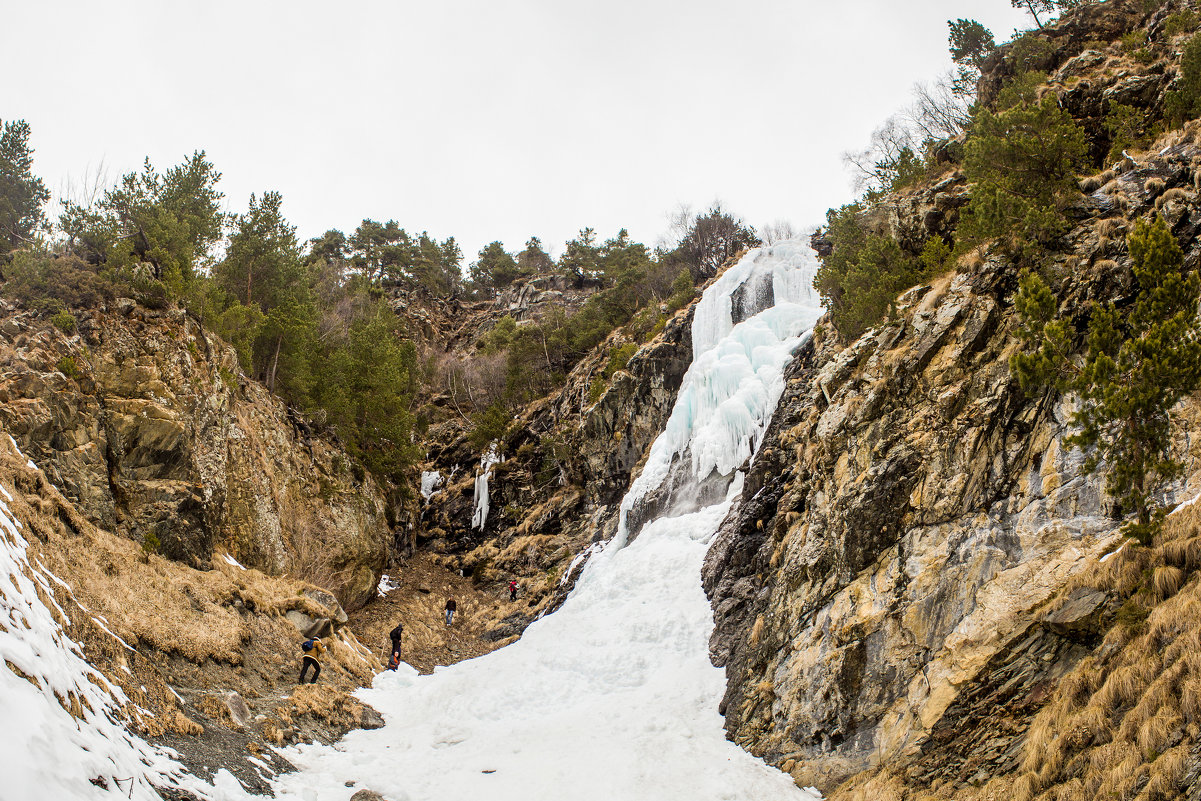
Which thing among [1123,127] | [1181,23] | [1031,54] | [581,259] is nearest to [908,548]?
[1123,127]

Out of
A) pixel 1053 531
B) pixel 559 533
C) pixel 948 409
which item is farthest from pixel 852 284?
pixel 559 533

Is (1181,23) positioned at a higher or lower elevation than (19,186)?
lower

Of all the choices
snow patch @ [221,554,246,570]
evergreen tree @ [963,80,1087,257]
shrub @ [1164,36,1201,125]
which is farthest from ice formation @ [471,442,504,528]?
shrub @ [1164,36,1201,125]

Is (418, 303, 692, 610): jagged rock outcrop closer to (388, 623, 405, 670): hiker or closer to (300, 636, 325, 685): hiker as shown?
(388, 623, 405, 670): hiker

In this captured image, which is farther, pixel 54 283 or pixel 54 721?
pixel 54 283

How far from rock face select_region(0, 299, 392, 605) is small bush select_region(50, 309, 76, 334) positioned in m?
0.19

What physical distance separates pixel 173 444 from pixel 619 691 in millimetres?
11864

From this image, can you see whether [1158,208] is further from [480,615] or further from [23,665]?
[480,615]

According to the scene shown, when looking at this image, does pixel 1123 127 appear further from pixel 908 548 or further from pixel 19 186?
pixel 19 186

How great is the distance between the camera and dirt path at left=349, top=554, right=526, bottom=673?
1861 centimetres

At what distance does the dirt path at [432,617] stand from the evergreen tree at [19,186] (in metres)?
16.5

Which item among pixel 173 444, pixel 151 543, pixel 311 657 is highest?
pixel 173 444

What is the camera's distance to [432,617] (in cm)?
2166

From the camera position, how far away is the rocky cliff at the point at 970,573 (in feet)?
20.3
